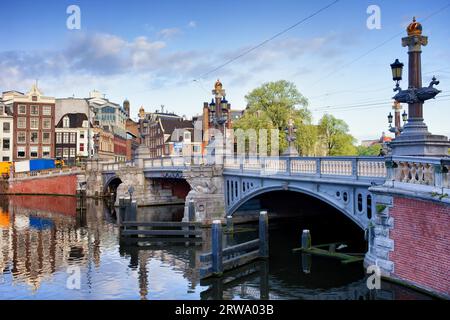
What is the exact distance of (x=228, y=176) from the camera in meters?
29.8

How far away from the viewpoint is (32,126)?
227 ft

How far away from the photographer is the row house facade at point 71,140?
7138 centimetres

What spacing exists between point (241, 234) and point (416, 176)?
47.9 feet

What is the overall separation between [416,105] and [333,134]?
4146 centimetres

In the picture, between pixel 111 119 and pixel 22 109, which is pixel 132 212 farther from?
pixel 111 119

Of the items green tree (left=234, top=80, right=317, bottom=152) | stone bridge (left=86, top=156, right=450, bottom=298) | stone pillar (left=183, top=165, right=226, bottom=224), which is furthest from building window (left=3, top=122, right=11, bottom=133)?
stone bridge (left=86, top=156, right=450, bottom=298)

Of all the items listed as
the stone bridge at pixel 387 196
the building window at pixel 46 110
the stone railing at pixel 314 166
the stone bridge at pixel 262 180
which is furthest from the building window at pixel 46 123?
the stone bridge at pixel 387 196

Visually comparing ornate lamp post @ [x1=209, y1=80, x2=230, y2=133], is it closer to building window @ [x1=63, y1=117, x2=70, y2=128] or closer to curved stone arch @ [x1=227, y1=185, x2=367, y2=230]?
curved stone arch @ [x1=227, y1=185, x2=367, y2=230]

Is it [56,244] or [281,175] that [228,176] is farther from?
[56,244]

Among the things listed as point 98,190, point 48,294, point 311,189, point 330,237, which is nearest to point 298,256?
point 311,189

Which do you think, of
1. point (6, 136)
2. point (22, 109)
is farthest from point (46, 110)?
point (6, 136)

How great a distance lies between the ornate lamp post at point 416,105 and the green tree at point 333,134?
40321 millimetres

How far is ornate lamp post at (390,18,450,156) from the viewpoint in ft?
47.1

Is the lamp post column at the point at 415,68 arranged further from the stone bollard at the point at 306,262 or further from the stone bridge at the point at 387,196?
the stone bollard at the point at 306,262
